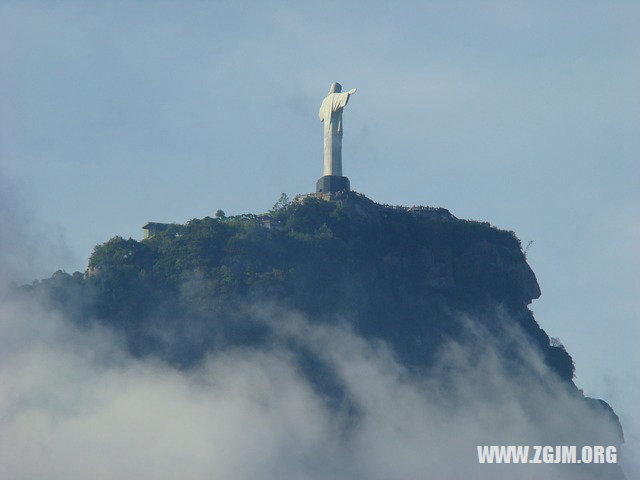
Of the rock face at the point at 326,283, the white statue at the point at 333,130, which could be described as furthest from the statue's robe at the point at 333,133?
the rock face at the point at 326,283

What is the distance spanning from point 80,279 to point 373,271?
22942 millimetres

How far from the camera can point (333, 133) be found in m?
117

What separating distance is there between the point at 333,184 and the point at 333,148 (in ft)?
9.42

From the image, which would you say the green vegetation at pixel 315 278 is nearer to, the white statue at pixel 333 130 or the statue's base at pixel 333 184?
the statue's base at pixel 333 184

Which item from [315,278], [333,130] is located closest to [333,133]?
[333,130]

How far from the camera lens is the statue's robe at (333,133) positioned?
116750mm

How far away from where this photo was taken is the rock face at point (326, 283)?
10838 cm

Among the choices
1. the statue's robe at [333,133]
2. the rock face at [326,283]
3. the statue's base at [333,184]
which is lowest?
the rock face at [326,283]

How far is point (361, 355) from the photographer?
110875mm

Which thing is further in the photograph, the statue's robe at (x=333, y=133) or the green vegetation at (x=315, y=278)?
the statue's robe at (x=333, y=133)

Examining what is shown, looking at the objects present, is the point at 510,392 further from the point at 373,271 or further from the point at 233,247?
the point at 233,247

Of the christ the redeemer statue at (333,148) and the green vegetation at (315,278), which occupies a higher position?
the christ the redeemer statue at (333,148)

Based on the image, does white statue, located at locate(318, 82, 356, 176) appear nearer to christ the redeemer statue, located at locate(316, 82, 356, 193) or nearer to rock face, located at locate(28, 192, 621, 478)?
christ the redeemer statue, located at locate(316, 82, 356, 193)

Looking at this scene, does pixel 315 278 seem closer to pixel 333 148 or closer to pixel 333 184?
pixel 333 184
